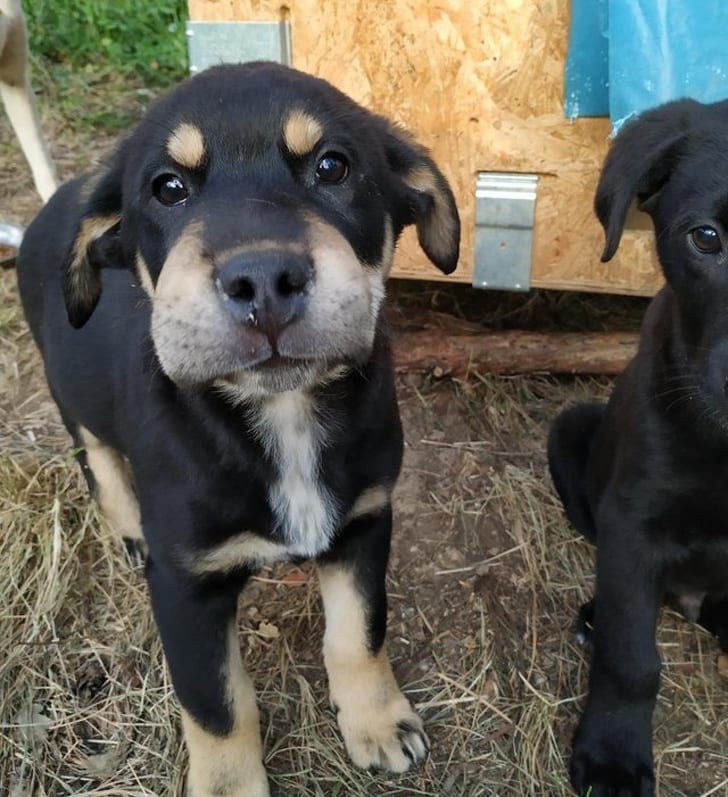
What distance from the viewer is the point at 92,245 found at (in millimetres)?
2375

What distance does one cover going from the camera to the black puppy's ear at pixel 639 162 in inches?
88.1

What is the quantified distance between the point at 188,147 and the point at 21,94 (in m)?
3.09

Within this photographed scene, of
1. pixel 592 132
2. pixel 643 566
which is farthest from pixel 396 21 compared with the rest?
pixel 643 566

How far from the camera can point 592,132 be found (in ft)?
10.7

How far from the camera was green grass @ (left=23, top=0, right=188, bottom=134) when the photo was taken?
615cm

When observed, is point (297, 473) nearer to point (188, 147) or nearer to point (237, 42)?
point (188, 147)

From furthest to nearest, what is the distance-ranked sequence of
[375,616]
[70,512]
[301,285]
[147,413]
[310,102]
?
[70,512], [375,616], [147,413], [310,102], [301,285]

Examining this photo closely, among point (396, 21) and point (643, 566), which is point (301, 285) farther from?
point (396, 21)

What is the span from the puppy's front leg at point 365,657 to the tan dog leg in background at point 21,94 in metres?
3.08

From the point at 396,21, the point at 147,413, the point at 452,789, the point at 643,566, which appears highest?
the point at 396,21

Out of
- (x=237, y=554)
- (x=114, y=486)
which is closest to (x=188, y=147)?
(x=237, y=554)

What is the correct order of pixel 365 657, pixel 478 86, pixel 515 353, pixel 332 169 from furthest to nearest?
pixel 515 353
pixel 478 86
pixel 365 657
pixel 332 169

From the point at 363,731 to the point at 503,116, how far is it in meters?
2.09

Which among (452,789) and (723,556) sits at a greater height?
(723,556)
